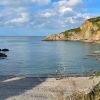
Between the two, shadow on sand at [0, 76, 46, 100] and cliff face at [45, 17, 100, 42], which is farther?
cliff face at [45, 17, 100, 42]

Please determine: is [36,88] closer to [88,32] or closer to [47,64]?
[47,64]

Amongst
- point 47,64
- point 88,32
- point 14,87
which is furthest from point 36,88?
point 88,32

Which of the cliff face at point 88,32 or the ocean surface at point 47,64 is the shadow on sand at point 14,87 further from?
the cliff face at point 88,32

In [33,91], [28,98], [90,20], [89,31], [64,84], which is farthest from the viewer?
[90,20]

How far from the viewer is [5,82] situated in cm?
2467

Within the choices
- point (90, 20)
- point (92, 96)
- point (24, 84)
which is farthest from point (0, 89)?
point (90, 20)

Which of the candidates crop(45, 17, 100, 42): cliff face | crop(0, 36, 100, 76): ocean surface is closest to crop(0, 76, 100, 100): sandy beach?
crop(0, 36, 100, 76): ocean surface

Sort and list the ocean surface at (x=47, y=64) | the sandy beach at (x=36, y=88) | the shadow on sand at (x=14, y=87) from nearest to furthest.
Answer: the sandy beach at (x=36, y=88) < the shadow on sand at (x=14, y=87) < the ocean surface at (x=47, y=64)

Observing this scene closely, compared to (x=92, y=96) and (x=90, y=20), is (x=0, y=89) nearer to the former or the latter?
(x=92, y=96)

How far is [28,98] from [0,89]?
3.45 meters

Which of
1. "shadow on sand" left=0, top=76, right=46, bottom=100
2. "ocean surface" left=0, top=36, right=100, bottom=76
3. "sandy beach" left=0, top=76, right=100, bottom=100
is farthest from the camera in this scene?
"ocean surface" left=0, top=36, right=100, bottom=76

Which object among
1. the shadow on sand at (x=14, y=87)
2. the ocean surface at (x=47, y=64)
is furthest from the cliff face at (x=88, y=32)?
the shadow on sand at (x=14, y=87)

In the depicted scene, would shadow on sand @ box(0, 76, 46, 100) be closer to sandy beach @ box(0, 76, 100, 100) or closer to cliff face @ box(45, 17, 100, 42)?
sandy beach @ box(0, 76, 100, 100)

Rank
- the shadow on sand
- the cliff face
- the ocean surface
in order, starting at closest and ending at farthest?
1. the shadow on sand
2. the ocean surface
3. the cliff face
